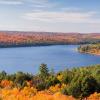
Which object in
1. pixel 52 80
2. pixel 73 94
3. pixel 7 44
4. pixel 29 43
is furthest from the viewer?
pixel 29 43

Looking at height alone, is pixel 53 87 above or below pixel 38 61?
above

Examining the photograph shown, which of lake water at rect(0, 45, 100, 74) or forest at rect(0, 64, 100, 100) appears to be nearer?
forest at rect(0, 64, 100, 100)

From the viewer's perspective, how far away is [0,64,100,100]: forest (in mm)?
27305

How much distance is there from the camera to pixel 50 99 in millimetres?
→ 23375

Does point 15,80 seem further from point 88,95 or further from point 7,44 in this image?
point 7,44

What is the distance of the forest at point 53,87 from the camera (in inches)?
1075

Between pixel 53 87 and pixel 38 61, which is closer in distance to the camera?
pixel 53 87

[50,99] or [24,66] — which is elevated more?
[50,99]

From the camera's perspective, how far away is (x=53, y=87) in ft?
119

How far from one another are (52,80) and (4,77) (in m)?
7.74

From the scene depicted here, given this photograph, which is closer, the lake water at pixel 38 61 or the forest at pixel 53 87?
the forest at pixel 53 87

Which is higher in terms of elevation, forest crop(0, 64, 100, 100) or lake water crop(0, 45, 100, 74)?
forest crop(0, 64, 100, 100)

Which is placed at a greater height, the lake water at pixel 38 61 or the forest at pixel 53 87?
the forest at pixel 53 87

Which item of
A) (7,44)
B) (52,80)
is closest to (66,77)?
(52,80)
